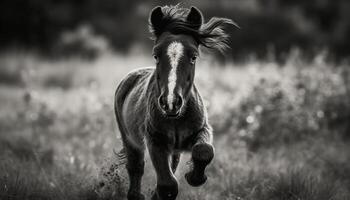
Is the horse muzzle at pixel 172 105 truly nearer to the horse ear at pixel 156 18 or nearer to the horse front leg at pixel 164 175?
the horse front leg at pixel 164 175

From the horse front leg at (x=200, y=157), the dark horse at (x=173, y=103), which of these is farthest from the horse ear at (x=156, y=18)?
the horse front leg at (x=200, y=157)

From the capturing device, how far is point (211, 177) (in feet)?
22.1

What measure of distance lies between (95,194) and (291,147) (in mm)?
3842

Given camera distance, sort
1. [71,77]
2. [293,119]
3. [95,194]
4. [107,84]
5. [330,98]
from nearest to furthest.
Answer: [95,194], [293,119], [330,98], [107,84], [71,77]

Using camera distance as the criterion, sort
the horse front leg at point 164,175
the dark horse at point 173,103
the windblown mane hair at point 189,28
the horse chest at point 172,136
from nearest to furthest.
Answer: the dark horse at point 173,103
the horse front leg at point 164,175
the horse chest at point 172,136
the windblown mane hair at point 189,28

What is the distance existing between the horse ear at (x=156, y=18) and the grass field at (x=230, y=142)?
70.5 inches

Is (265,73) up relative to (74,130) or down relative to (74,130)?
up

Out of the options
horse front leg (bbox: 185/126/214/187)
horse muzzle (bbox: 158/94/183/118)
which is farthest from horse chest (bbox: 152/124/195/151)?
horse muzzle (bbox: 158/94/183/118)

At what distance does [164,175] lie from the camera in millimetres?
4746

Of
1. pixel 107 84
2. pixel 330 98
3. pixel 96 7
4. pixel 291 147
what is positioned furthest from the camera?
pixel 96 7

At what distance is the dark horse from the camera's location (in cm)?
454

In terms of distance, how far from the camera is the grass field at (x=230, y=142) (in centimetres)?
606

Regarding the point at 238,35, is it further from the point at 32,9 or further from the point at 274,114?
the point at 274,114

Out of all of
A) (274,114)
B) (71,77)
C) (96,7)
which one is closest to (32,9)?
(96,7)
